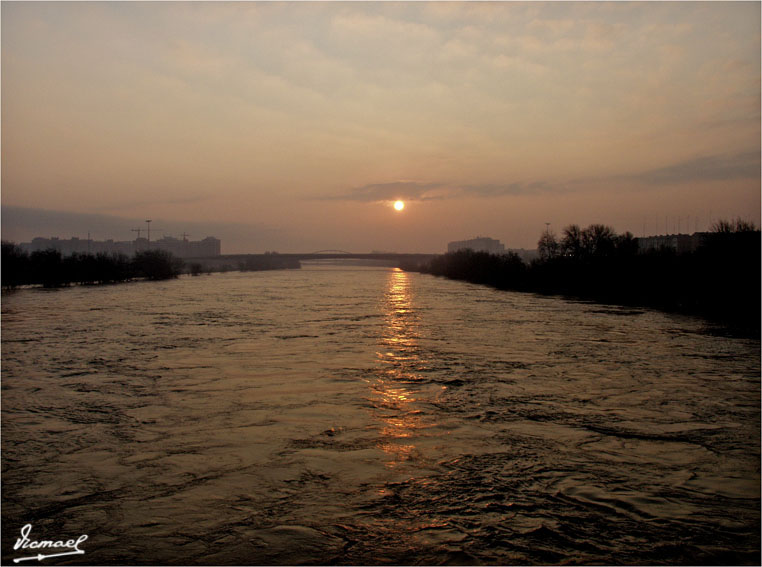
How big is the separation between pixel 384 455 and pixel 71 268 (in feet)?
209

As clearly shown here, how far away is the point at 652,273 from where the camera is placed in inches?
1570

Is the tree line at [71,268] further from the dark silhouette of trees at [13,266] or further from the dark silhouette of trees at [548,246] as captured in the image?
the dark silhouette of trees at [548,246]

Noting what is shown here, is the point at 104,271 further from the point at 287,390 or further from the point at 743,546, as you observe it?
the point at 743,546

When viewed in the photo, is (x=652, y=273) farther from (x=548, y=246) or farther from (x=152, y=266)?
(x=152, y=266)

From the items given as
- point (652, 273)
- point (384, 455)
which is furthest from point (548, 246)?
point (384, 455)

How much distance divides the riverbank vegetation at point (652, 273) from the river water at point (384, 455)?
48.2 ft

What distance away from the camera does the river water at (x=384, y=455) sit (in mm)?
5410

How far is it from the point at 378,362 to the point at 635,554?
10281 mm

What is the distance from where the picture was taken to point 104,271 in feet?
224

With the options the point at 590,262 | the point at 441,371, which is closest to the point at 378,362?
the point at 441,371

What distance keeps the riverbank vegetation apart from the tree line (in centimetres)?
4166

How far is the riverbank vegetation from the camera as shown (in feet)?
98.8

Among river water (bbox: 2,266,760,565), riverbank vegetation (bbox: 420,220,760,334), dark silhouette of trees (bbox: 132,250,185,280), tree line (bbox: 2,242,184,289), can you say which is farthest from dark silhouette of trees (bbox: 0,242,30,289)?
riverbank vegetation (bbox: 420,220,760,334)

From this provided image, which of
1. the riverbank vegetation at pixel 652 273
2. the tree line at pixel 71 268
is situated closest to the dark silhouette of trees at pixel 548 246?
the riverbank vegetation at pixel 652 273
